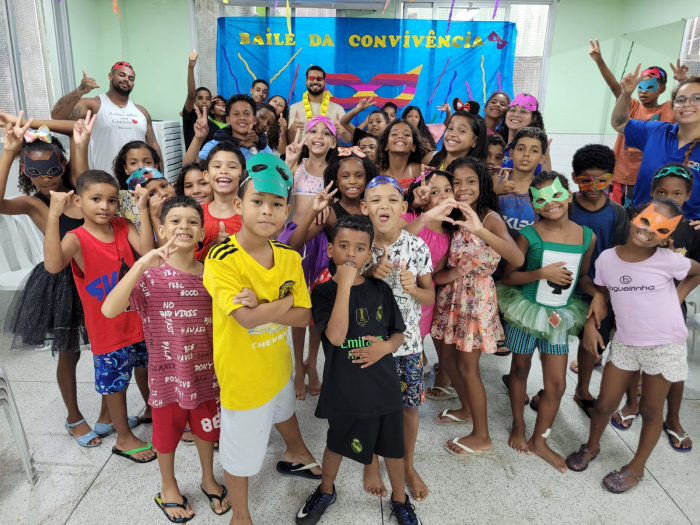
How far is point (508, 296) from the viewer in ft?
7.22

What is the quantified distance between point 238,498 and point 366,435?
0.51 m

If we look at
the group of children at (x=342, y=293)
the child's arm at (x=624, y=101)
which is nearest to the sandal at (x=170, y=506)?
the group of children at (x=342, y=293)

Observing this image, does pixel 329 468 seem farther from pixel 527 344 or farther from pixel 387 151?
pixel 387 151

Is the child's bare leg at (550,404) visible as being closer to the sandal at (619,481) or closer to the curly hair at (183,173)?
the sandal at (619,481)

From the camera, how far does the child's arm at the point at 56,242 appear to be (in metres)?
1.72

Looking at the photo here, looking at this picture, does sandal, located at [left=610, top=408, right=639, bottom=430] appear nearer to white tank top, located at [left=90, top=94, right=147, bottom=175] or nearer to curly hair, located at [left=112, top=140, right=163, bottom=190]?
curly hair, located at [left=112, top=140, right=163, bottom=190]

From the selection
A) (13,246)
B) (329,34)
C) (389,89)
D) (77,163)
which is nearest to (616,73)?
(389,89)

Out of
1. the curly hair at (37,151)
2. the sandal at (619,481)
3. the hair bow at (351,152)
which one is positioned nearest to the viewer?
the sandal at (619,481)

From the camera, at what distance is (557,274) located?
1.99 m

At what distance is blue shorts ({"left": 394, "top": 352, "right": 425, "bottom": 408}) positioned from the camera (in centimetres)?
179

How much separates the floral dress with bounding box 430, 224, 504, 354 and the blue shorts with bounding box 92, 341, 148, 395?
1.45 m

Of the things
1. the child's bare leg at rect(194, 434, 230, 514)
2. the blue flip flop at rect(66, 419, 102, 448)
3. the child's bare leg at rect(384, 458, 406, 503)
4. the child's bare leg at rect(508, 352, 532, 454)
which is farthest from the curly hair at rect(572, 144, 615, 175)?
the blue flip flop at rect(66, 419, 102, 448)

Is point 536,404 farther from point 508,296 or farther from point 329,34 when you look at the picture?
point 329,34

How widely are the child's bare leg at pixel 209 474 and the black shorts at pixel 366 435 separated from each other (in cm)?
53
